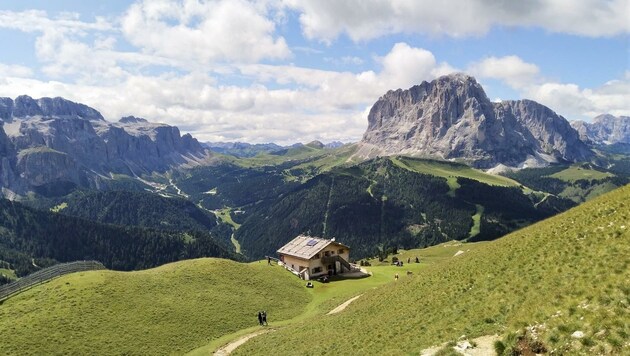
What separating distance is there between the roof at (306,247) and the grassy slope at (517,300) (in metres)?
45.9

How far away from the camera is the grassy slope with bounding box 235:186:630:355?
22203 mm

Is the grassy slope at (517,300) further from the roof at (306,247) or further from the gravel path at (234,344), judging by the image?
the roof at (306,247)

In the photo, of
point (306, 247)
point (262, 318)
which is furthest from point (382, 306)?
point (306, 247)

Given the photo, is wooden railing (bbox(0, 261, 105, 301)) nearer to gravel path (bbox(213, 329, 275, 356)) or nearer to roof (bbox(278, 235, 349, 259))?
gravel path (bbox(213, 329, 275, 356))

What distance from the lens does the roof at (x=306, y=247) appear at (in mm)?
97125

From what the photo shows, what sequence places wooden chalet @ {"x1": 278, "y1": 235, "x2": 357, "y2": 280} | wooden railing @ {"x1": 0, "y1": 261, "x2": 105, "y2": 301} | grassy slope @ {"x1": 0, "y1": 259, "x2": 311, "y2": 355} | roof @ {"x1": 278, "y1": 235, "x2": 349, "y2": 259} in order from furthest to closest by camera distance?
roof @ {"x1": 278, "y1": 235, "x2": 349, "y2": 259}, wooden chalet @ {"x1": 278, "y1": 235, "x2": 357, "y2": 280}, wooden railing @ {"x1": 0, "y1": 261, "x2": 105, "y2": 301}, grassy slope @ {"x1": 0, "y1": 259, "x2": 311, "y2": 355}

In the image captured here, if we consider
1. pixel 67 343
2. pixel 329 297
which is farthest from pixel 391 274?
pixel 67 343

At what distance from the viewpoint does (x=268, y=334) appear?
5309 centimetres

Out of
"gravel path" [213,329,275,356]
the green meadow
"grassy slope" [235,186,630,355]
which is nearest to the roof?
the green meadow

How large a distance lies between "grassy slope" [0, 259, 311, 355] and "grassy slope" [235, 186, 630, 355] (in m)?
11.5

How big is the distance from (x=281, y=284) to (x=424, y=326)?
50.3 meters

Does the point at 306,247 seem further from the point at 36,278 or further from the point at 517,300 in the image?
the point at 517,300

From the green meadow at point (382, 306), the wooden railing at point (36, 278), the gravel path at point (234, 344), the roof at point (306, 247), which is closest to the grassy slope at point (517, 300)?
the green meadow at point (382, 306)

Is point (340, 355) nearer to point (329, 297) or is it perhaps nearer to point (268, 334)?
point (268, 334)
